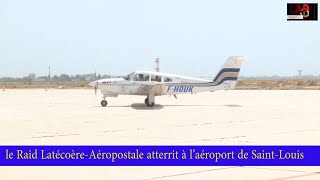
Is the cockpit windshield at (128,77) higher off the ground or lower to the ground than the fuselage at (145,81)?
higher

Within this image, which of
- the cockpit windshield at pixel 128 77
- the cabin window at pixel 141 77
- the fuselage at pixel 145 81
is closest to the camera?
the cabin window at pixel 141 77

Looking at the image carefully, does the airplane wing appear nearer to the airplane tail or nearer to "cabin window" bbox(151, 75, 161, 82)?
"cabin window" bbox(151, 75, 161, 82)

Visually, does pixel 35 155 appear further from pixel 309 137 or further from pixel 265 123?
pixel 265 123

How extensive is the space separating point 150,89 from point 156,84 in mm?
647

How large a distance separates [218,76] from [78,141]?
20047mm

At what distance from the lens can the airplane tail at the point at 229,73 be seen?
31.9 metres

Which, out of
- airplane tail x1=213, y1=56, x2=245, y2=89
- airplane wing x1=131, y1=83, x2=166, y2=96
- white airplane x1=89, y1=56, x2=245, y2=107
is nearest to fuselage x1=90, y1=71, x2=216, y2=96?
white airplane x1=89, y1=56, x2=245, y2=107

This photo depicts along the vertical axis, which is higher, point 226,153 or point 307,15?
point 307,15

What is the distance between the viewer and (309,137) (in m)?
13.7

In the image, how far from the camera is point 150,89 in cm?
3022

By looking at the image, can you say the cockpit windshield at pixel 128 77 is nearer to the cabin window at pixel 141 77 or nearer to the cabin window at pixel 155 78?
the cabin window at pixel 141 77

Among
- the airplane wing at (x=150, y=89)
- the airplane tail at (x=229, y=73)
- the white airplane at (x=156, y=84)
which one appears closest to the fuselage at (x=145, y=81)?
the white airplane at (x=156, y=84)
